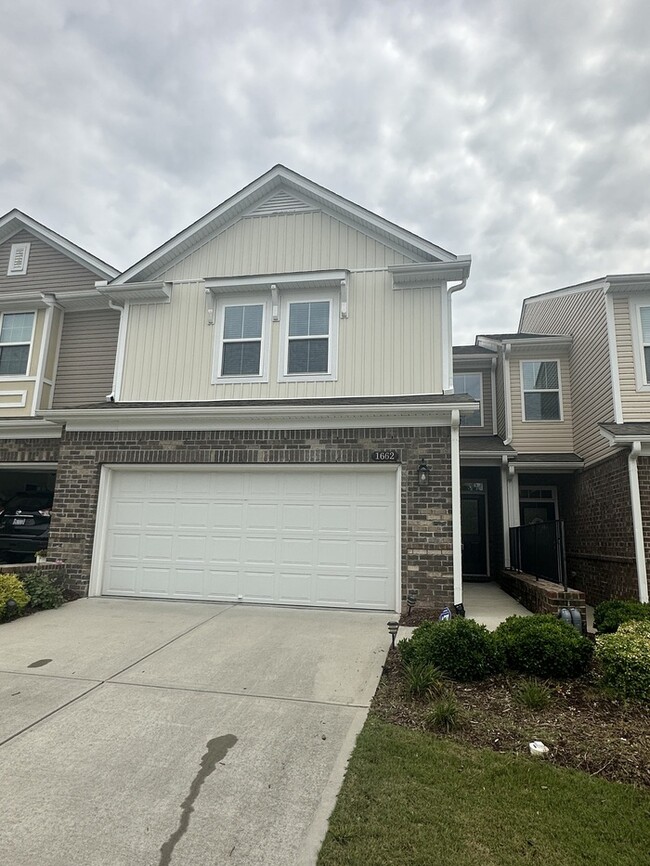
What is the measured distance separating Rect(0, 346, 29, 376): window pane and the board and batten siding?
12.3 metres

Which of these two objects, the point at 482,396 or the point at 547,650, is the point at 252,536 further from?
the point at 482,396

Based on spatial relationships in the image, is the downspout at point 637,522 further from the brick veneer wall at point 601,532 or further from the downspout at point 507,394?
the downspout at point 507,394

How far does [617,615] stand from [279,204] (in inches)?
359

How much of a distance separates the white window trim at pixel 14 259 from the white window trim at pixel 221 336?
579cm

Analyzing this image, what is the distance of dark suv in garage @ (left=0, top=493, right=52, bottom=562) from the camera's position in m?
9.97

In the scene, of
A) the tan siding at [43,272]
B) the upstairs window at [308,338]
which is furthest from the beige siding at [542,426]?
the tan siding at [43,272]

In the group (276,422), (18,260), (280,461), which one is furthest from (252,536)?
(18,260)

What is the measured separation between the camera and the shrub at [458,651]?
5055 millimetres

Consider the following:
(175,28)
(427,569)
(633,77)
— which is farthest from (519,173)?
(427,569)

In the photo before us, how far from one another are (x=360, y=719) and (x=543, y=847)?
1.81 m

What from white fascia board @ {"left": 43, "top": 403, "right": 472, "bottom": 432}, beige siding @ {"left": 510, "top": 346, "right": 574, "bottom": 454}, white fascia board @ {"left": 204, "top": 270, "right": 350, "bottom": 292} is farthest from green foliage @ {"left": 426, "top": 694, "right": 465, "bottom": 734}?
beige siding @ {"left": 510, "top": 346, "right": 574, "bottom": 454}

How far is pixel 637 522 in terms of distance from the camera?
29.7ft

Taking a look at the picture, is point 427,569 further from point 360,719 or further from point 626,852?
point 626,852

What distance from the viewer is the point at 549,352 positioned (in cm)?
1322
